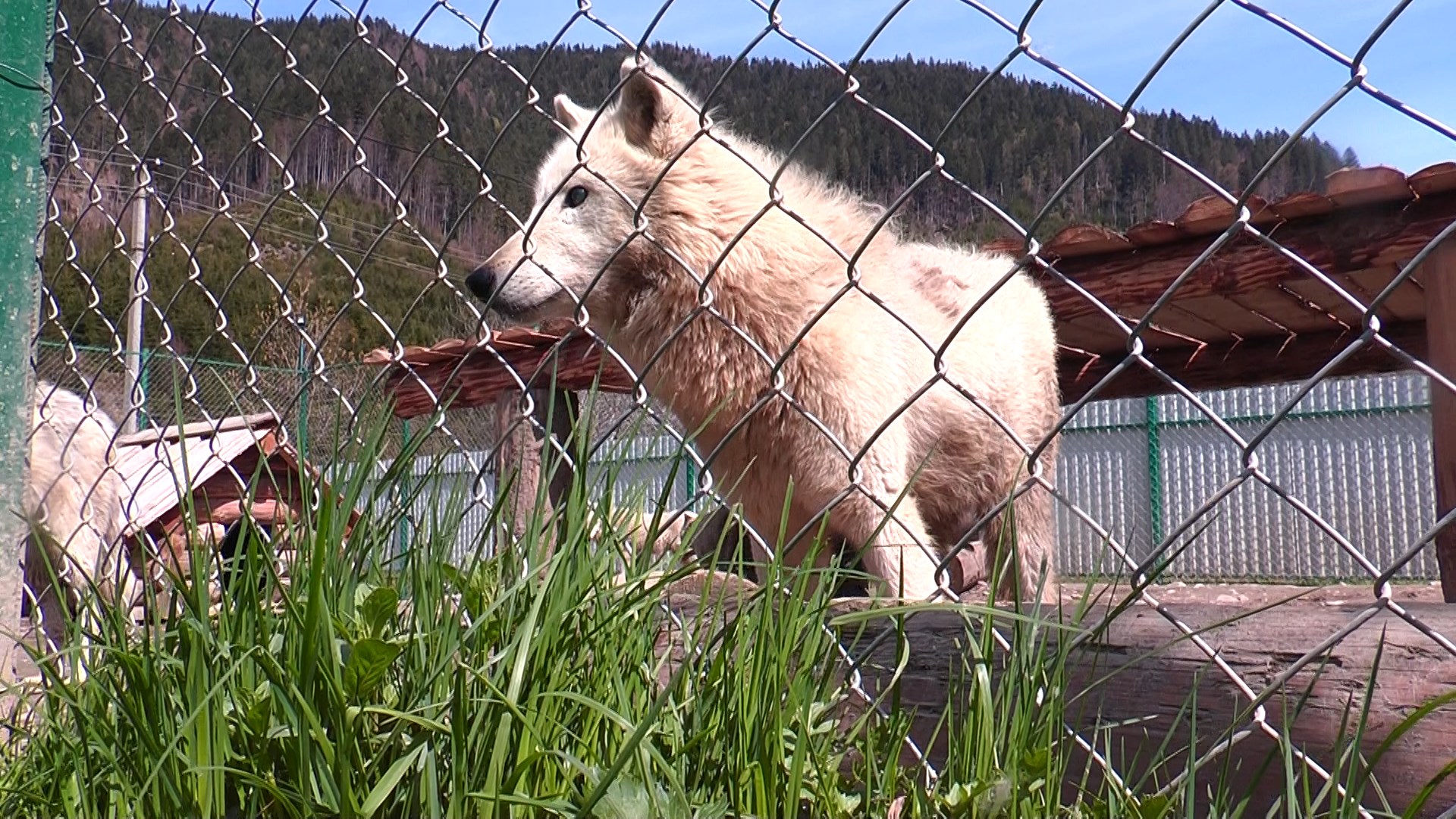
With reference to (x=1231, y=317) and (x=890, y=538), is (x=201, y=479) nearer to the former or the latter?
(x=890, y=538)

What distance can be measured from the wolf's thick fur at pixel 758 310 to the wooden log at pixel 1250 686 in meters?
1.57

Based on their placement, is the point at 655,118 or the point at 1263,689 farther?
the point at 655,118

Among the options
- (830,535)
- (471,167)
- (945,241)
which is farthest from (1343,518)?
(471,167)

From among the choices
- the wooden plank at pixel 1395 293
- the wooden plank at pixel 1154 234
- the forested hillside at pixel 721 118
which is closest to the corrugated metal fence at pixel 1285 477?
the wooden plank at pixel 1395 293

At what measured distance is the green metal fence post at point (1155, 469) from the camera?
1596cm

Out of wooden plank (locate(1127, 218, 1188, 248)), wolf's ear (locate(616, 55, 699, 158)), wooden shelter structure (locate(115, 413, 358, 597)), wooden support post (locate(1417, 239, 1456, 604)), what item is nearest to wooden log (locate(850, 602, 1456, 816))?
wooden shelter structure (locate(115, 413, 358, 597))

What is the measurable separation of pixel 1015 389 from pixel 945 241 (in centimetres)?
80

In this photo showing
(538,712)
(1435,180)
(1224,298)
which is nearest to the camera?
(538,712)

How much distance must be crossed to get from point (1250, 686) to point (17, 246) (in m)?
2.49

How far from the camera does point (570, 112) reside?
4.07m

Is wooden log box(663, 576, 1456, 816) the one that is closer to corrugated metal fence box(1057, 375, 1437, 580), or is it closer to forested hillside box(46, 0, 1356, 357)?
forested hillside box(46, 0, 1356, 357)

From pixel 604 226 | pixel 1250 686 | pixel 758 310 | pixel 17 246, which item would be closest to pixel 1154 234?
pixel 758 310

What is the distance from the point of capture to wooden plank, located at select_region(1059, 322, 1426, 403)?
5.88 metres

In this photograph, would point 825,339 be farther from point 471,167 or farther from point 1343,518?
point 1343,518
